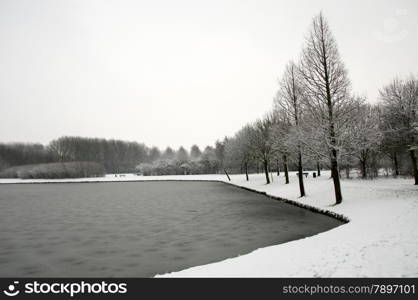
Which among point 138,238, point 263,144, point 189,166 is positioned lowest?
point 138,238

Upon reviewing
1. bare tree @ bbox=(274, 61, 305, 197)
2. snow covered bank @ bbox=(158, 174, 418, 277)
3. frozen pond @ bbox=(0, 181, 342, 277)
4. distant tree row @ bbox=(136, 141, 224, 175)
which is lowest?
frozen pond @ bbox=(0, 181, 342, 277)

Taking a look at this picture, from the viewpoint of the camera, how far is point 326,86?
66.6ft

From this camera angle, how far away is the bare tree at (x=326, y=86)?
20.1 m

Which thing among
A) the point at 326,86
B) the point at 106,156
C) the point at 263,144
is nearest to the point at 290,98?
the point at 326,86

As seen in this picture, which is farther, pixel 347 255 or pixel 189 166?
pixel 189 166

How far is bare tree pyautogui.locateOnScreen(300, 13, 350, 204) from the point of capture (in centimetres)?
2014

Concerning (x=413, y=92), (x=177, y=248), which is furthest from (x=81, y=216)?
(x=413, y=92)

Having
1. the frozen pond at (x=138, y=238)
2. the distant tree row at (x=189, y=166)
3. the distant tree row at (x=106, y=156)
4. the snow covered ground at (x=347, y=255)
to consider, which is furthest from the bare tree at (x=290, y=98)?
the distant tree row at (x=106, y=156)

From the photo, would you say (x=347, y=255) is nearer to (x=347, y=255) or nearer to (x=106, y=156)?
(x=347, y=255)

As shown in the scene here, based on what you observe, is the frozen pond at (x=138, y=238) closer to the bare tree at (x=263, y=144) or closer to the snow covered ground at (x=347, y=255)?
the snow covered ground at (x=347, y=255)

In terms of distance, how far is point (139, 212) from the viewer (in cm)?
2677

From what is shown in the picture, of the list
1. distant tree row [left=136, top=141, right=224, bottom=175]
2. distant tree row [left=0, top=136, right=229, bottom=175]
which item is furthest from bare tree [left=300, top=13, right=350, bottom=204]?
distant tree row [left=0, top=136, right=229, bottom=175]

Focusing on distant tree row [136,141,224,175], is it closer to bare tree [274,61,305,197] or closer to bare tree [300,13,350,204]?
bare tree [274,61,305,197]

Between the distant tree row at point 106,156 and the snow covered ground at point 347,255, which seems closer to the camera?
the snow covered ground at point 347,255
